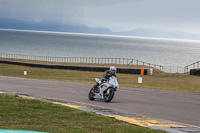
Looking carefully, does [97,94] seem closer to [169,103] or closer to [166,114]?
[169,103]

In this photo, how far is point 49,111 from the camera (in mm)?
10320

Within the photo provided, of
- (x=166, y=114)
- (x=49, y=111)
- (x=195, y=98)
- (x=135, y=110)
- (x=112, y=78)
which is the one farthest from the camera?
(x=195, y=98)

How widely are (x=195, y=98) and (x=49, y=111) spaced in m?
8.44

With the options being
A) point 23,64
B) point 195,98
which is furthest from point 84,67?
point 195,98

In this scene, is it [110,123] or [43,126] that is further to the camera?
[110,123]

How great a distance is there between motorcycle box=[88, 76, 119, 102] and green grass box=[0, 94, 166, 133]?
3072 mm

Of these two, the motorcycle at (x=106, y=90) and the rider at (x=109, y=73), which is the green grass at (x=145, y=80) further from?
the rider at (x=109, y=73)

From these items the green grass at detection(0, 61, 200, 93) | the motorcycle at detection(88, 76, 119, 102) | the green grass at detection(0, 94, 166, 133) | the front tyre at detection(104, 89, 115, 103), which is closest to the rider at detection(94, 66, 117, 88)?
the motorcycle at detection(88, 76, 119, 102)

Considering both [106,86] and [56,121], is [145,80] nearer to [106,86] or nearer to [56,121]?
[106,86]

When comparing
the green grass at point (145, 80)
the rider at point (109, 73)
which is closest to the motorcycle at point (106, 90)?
the rider at point (109, 73)

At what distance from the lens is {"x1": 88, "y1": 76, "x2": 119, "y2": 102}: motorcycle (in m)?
13.7

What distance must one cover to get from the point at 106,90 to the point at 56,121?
5754 millimetres

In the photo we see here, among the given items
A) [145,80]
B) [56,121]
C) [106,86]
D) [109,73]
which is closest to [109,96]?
[106,86]

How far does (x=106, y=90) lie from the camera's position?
14.2m
